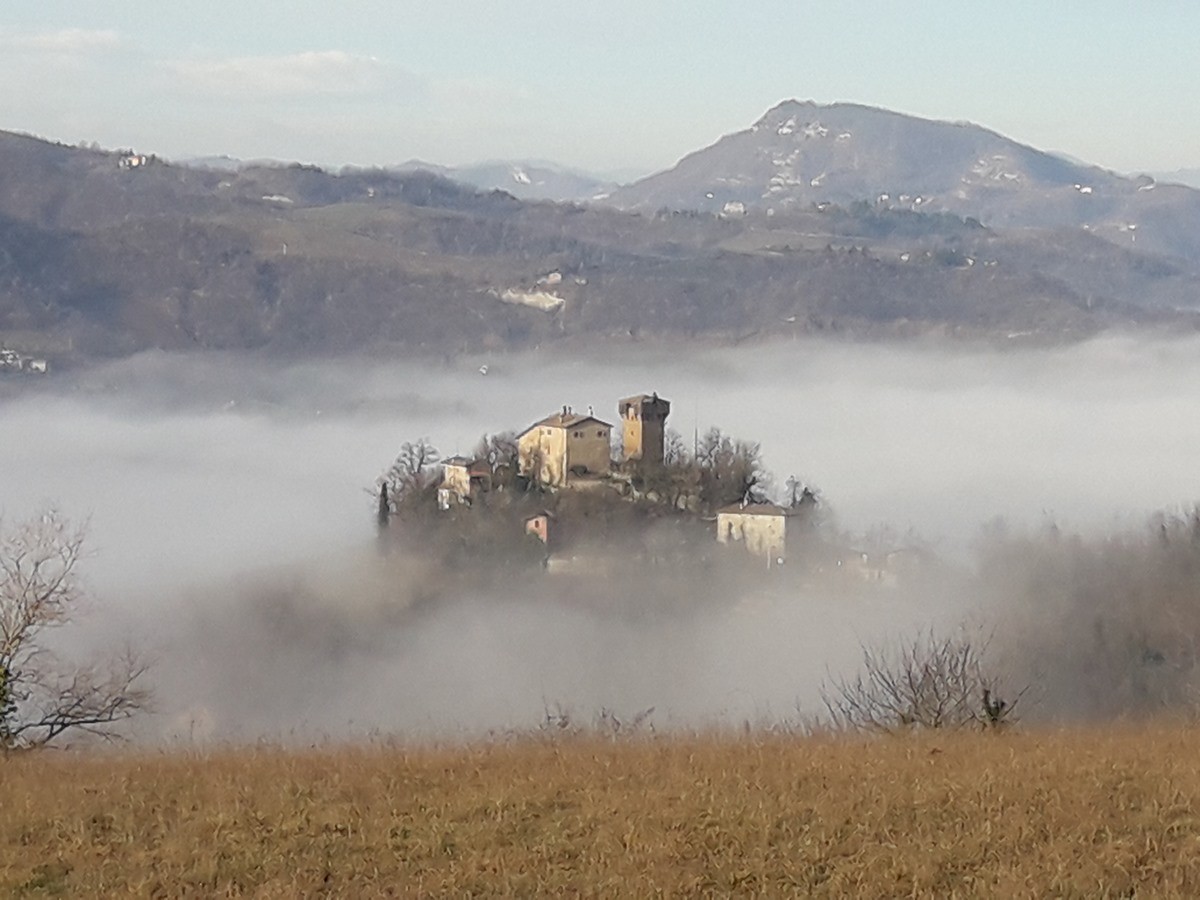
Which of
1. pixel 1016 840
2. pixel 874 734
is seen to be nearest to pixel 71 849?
pixel 1016 840

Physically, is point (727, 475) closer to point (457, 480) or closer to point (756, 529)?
point (756, 529)

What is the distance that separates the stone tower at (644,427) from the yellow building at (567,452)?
779mm

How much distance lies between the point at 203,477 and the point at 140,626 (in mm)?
67542

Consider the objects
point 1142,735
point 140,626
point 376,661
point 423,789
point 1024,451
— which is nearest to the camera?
point 423,789

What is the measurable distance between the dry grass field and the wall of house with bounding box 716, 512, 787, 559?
42068mm

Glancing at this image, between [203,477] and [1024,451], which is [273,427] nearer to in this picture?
[203,477]

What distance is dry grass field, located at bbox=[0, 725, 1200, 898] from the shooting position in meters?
7.06

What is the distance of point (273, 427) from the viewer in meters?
151

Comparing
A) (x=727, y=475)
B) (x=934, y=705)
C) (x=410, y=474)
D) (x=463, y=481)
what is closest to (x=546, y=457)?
(x=463, y=481)

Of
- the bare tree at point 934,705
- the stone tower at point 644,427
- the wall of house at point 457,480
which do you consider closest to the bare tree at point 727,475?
the stone tower at point 644,427

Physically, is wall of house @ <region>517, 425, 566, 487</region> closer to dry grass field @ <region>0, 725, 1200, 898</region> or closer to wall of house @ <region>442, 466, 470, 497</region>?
wall of house @ <region>442, 466, 470, 497</region>

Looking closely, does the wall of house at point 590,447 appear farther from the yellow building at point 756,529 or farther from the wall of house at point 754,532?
the wall of house at point 754,532

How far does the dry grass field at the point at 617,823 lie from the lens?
706cm

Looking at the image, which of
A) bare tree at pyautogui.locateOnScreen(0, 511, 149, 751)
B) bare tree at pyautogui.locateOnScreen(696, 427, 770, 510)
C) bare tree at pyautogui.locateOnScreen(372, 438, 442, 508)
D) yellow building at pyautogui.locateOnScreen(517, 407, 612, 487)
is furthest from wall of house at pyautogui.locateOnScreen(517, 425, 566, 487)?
bare tree at pyautogui.locateOnScreen(0, 511, 149, 751)
